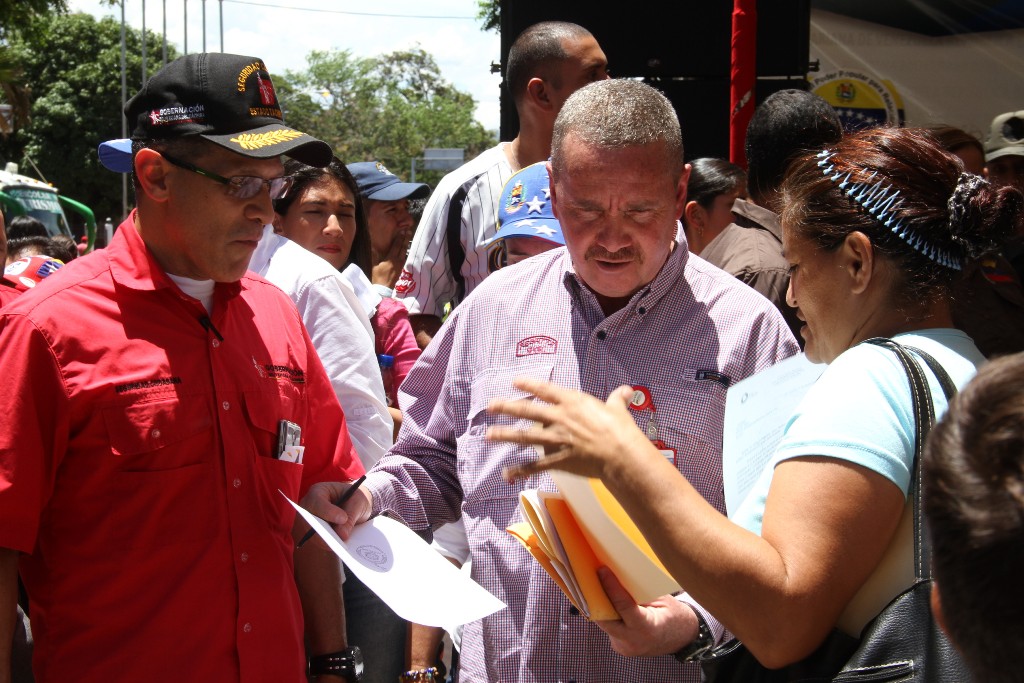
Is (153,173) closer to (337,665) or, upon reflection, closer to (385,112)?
(337,665)

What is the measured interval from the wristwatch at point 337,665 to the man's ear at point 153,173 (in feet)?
3.96

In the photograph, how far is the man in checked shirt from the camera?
2.21 metres

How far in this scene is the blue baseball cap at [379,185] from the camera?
5.74 meters

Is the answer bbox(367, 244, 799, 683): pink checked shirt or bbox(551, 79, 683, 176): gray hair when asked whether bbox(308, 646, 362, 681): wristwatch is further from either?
bbox(551, 79, 683, 176): gray hair

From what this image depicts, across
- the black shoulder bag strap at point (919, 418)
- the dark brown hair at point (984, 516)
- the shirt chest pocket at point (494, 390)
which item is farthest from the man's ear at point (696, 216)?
the dark brown hair at point (984, 516)

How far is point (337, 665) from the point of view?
255 centimetres

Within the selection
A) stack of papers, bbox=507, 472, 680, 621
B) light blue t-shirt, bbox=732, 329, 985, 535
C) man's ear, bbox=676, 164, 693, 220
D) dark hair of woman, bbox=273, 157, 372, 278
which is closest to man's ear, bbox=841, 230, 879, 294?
light blue t-shirt, bbox=732, 329, 985, 535

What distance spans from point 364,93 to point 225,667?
224 ft

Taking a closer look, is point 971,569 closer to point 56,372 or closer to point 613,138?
point 613,138

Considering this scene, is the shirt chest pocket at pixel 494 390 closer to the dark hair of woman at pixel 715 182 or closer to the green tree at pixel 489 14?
the dark hair of woman at pixel 715 182

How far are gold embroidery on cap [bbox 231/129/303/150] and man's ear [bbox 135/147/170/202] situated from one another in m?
0.18

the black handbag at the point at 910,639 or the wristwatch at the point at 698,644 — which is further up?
the black handbag at the point at 910,639

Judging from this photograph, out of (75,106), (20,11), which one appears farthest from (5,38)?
(75,106)

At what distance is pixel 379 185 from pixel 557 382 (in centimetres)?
371
